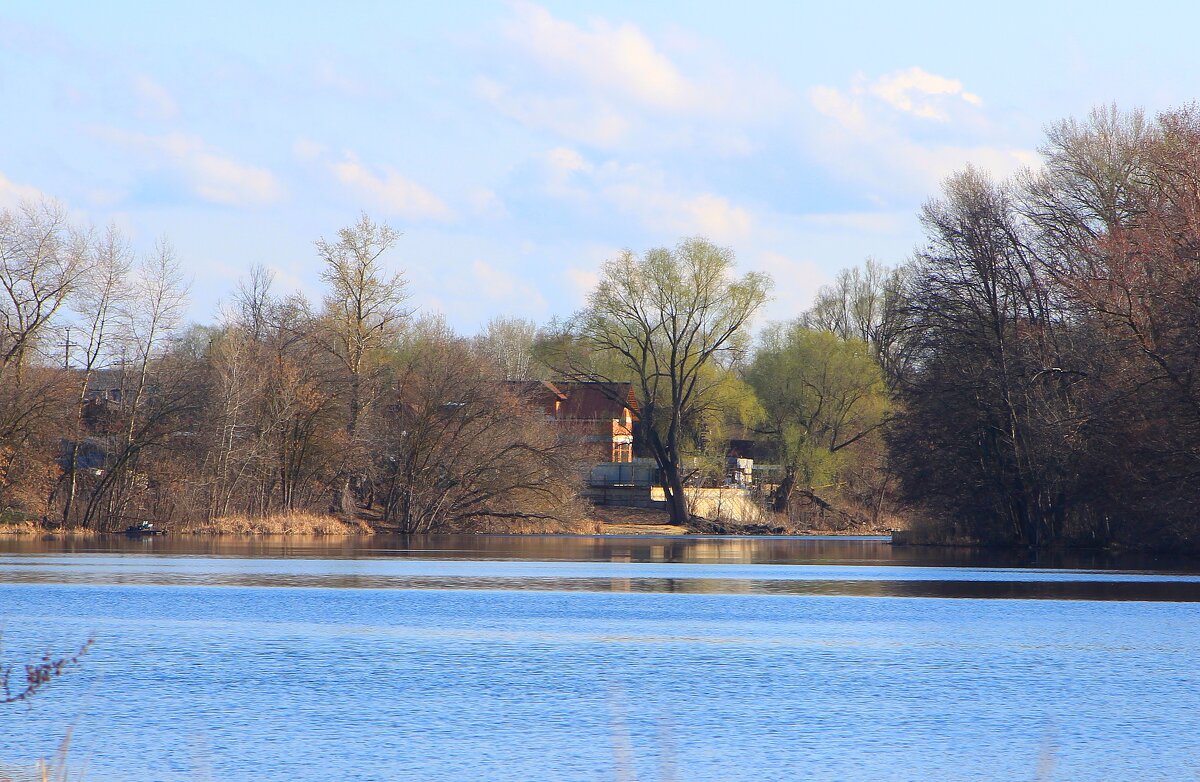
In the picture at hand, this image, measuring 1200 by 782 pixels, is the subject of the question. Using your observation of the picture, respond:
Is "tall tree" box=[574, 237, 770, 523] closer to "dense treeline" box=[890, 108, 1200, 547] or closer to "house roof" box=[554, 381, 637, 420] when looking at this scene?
"house roof" box=[554, 381, 637, 420]

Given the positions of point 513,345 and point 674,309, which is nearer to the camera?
point 674,309

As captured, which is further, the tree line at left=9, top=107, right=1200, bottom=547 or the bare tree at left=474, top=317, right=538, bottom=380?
the bare tree at left=474, top=317, right=538, bottom=380

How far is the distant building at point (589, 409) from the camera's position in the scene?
67.2 metres

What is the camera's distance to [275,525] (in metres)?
57.6

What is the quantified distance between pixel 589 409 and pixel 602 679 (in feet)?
230

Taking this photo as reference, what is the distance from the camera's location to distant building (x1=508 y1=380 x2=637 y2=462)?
67188 millimetres

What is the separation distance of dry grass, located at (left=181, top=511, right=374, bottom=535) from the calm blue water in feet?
78.9

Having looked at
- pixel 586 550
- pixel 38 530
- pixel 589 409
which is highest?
pixel 589 409

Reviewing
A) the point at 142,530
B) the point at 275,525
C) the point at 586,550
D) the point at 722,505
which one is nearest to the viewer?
the point at 586,550

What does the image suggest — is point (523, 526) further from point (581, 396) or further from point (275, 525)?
point (581, 396)

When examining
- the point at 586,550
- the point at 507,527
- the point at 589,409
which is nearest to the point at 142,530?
the point at 507,527

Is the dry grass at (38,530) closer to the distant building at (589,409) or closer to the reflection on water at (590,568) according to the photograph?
the reflection on water at (590,568)

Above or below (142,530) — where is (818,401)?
above

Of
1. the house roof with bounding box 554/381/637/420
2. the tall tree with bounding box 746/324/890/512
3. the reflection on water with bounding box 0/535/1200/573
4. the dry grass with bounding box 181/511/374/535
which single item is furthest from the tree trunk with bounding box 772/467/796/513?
the dry grass with bounding box 181/511/374/535
